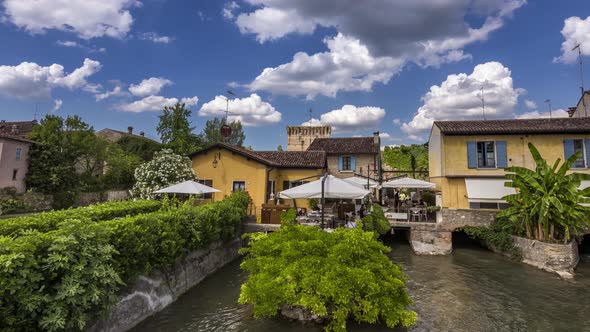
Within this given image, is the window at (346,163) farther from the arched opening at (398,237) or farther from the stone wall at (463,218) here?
the stone wall at (463,218)

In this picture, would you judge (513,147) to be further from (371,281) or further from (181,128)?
(181,128)

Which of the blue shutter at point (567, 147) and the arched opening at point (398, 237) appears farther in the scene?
the arched opening at point (398, 237)

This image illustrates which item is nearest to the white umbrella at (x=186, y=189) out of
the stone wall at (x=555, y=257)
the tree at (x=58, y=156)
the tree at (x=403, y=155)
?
the stone wall at (x=555, y=257)

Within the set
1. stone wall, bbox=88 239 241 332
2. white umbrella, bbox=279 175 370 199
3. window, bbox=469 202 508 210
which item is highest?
white umbrella, bbox=279 175 370 199

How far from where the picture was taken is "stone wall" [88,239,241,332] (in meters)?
8.05

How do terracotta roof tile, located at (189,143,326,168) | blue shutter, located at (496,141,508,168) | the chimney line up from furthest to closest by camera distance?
the chimney < terracotta roof tile, located at (189,143,326,168) < blue shutter, located at (496,141,508,168)

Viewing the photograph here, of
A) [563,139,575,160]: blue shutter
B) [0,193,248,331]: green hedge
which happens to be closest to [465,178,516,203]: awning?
[563,139,575,160]: blue shutter

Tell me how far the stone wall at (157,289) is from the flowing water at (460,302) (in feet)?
1.05

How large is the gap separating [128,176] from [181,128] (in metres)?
9.15

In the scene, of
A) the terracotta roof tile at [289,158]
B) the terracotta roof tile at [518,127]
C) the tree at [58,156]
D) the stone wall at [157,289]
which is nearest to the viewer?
the stone wall at [157,289]

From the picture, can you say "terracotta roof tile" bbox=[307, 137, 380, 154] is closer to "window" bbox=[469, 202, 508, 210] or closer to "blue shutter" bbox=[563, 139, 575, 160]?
"window" bbox=[469, 202, 508, 210]

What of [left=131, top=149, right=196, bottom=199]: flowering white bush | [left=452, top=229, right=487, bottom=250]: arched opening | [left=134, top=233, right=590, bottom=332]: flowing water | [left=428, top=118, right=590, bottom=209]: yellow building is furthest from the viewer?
[left=131, top=149, right=196, bottom=199]: flowering white bush

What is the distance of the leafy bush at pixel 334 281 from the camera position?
24.8ft

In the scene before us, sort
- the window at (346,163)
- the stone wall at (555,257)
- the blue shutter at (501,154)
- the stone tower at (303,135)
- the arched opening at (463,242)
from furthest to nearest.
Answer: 1. the stone tower at (303,135)
2. the window at (346,163)
3. the blue shutter at (501,154)
4. the arched opening at (463,242)
5. the stone wall at (555,257)
